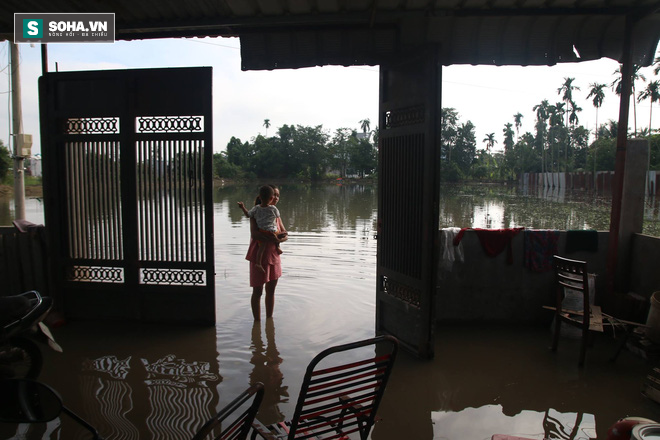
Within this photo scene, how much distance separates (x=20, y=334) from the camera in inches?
140

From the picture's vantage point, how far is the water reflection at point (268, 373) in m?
3.51

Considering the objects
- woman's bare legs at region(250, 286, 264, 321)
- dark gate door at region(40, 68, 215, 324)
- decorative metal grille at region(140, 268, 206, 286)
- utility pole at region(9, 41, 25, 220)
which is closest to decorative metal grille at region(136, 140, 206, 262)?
dark gate door at region(40, 68, 215, 324)

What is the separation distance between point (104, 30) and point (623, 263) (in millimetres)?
6524

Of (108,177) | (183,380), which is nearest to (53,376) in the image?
(183,380)

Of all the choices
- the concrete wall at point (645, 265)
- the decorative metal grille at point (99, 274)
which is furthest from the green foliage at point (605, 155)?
the decorative metal grille at point (99, 274)

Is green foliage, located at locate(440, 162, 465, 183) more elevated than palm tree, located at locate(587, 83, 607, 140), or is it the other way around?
palm tree, located at locate(587, 83, 607, 140)

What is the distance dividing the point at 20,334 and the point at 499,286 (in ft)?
16.3

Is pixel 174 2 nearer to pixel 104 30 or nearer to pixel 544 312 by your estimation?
pixel 104 30

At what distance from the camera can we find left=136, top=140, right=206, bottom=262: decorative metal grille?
17.6 feet

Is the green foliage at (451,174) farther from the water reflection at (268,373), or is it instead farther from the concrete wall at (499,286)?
the water reflection at (268,373)

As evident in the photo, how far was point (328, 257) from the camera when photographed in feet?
33.3

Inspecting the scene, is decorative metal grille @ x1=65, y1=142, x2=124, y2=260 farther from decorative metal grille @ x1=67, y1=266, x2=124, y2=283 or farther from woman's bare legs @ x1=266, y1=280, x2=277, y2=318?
woman's bare legs @ x1=266, y1=280, x2=277, y2=318

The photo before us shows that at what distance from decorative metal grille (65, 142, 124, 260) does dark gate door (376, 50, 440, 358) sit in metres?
3.23

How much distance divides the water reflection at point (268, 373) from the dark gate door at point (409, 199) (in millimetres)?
1289
